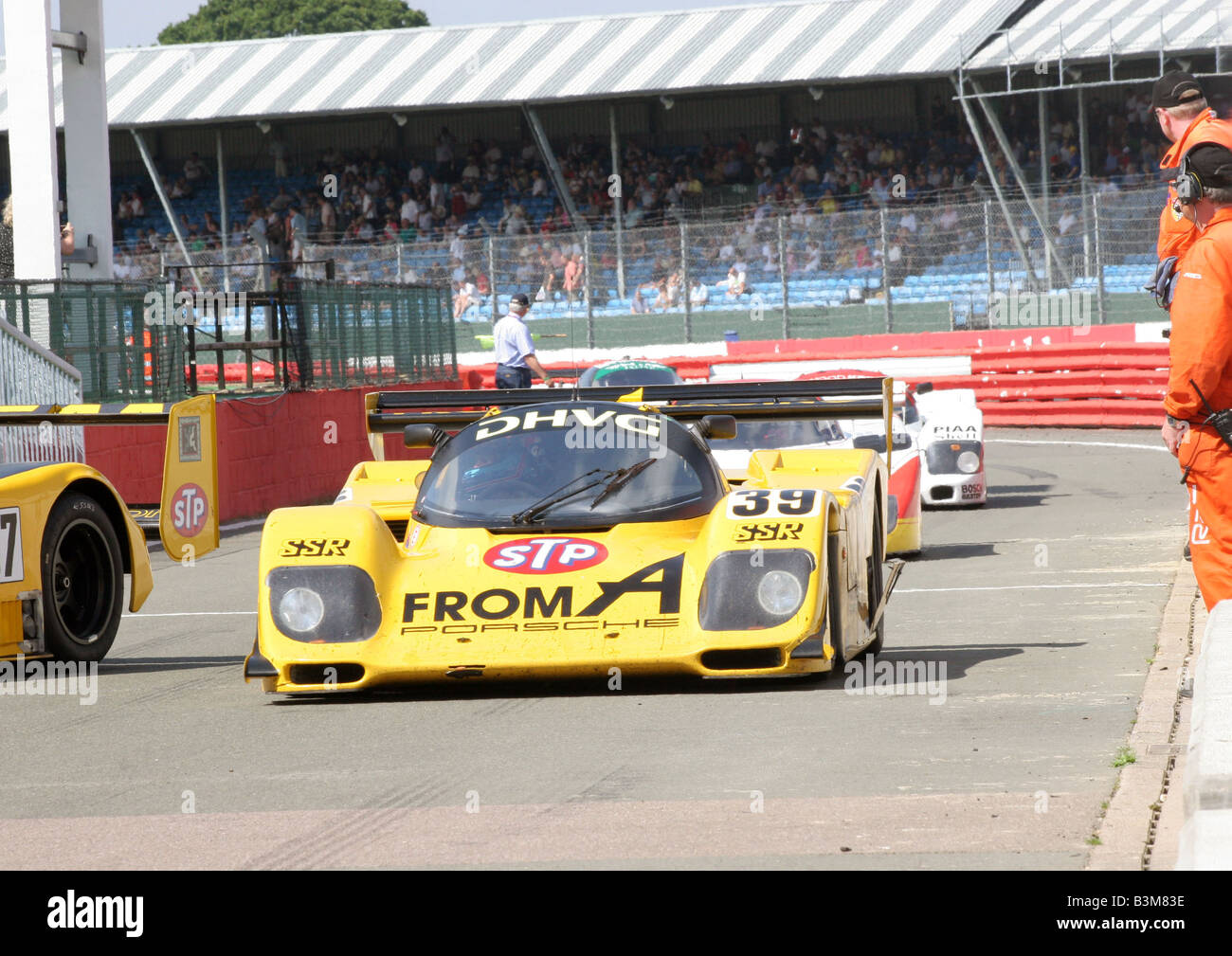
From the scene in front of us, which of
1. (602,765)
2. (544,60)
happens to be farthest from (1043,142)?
(602,765)

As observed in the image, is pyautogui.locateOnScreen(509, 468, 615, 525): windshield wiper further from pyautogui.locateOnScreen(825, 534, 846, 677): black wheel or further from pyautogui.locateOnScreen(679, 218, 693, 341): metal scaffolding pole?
pyautogui.locateOnScreen(679, 218, 693, 341): metal scaffolding pole

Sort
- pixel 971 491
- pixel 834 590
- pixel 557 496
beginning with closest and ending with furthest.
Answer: pixel 834 590 < pixel 557 496 < pixel 971 491

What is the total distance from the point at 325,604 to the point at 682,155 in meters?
30.5

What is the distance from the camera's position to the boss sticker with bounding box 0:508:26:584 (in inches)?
309

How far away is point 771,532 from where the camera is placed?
7164 mm

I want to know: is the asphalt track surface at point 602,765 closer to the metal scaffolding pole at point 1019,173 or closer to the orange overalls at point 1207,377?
the orange overalls at point 1207,377

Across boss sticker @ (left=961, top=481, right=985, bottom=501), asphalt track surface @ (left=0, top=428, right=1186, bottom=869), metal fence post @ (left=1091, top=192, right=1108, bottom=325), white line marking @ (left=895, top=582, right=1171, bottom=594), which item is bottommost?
asphalt track surface @ (left=0, top=428, right=1186, bottom=869)

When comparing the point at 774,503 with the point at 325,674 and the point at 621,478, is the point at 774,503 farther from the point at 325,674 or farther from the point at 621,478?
the point at 325,674

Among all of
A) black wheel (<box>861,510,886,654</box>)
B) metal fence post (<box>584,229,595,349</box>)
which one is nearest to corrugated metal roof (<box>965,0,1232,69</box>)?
metal fence post (<box>584,229,595,349</box>)

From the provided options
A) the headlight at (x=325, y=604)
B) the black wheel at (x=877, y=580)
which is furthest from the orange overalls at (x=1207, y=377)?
the headlight at (x=325, y=604)

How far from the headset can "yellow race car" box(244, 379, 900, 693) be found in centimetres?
176
